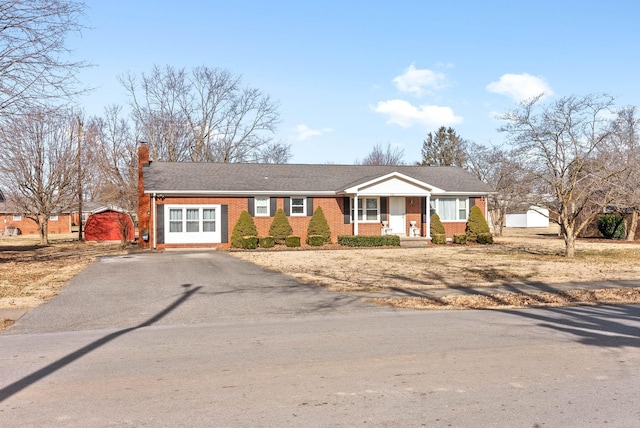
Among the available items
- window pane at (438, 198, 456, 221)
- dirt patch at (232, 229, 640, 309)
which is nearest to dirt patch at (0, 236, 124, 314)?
dirt patch at (232, 229, 640, 309)

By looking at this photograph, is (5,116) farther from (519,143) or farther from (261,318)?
(519,143)

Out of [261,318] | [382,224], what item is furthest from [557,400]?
[382,224]

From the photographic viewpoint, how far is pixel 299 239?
96.6 ft

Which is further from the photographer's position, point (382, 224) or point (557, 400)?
point (382, 224)

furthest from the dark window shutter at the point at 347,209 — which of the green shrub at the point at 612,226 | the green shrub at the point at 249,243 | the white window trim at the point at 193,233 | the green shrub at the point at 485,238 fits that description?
the green shrub at the point at 612,226

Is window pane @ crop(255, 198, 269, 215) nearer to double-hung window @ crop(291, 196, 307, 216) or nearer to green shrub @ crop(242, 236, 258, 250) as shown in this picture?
double-hung window @ crop(291, 196, 307, 216)

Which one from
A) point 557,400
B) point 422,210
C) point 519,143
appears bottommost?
point 557,400

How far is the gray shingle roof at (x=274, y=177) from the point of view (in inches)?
1176

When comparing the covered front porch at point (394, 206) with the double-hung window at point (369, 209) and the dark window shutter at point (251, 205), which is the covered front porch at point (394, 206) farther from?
the dark window shutter at point (251, 205)

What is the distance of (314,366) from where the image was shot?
6.42 meters

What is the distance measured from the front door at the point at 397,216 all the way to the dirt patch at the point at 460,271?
22.9 ft

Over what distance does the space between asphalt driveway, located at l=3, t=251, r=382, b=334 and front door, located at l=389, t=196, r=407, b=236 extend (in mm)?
15598

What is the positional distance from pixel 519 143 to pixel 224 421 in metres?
20.3

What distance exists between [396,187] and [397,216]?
230cm
